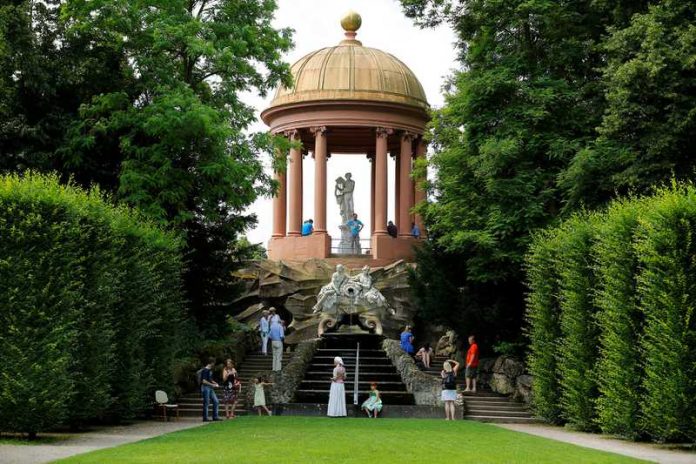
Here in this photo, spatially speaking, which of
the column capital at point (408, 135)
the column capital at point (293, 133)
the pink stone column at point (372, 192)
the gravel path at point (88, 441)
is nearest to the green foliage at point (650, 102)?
the gravel path at point (88, 441)

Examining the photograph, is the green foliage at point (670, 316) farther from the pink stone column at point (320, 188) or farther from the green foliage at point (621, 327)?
the pink stone column at point (320, 188)

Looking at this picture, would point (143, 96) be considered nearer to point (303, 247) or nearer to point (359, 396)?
point (359, 396)

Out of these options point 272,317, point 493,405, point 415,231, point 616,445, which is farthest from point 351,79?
point 616,445

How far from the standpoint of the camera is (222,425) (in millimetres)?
28172

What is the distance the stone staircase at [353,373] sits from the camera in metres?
35.2

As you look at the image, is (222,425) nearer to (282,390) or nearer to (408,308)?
(282,390)

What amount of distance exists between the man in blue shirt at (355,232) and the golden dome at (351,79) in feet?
22.0

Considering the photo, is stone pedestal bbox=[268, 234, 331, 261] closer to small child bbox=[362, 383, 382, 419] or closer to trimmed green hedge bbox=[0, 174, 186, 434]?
small child bbox=[362, 383, 382, 419]

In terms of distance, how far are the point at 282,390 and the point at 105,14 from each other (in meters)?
12.9

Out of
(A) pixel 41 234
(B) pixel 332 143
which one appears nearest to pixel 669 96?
(A) pixel 41 234

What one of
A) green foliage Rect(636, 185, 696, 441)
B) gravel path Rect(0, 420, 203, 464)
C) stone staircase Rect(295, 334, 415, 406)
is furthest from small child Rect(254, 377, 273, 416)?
green foliage Rect(636, 185, 696, 441)

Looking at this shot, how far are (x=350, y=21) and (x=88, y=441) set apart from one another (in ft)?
147

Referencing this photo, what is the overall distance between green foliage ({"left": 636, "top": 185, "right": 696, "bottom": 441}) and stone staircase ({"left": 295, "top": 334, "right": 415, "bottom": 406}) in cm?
1242

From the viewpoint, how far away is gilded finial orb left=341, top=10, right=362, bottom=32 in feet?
211
